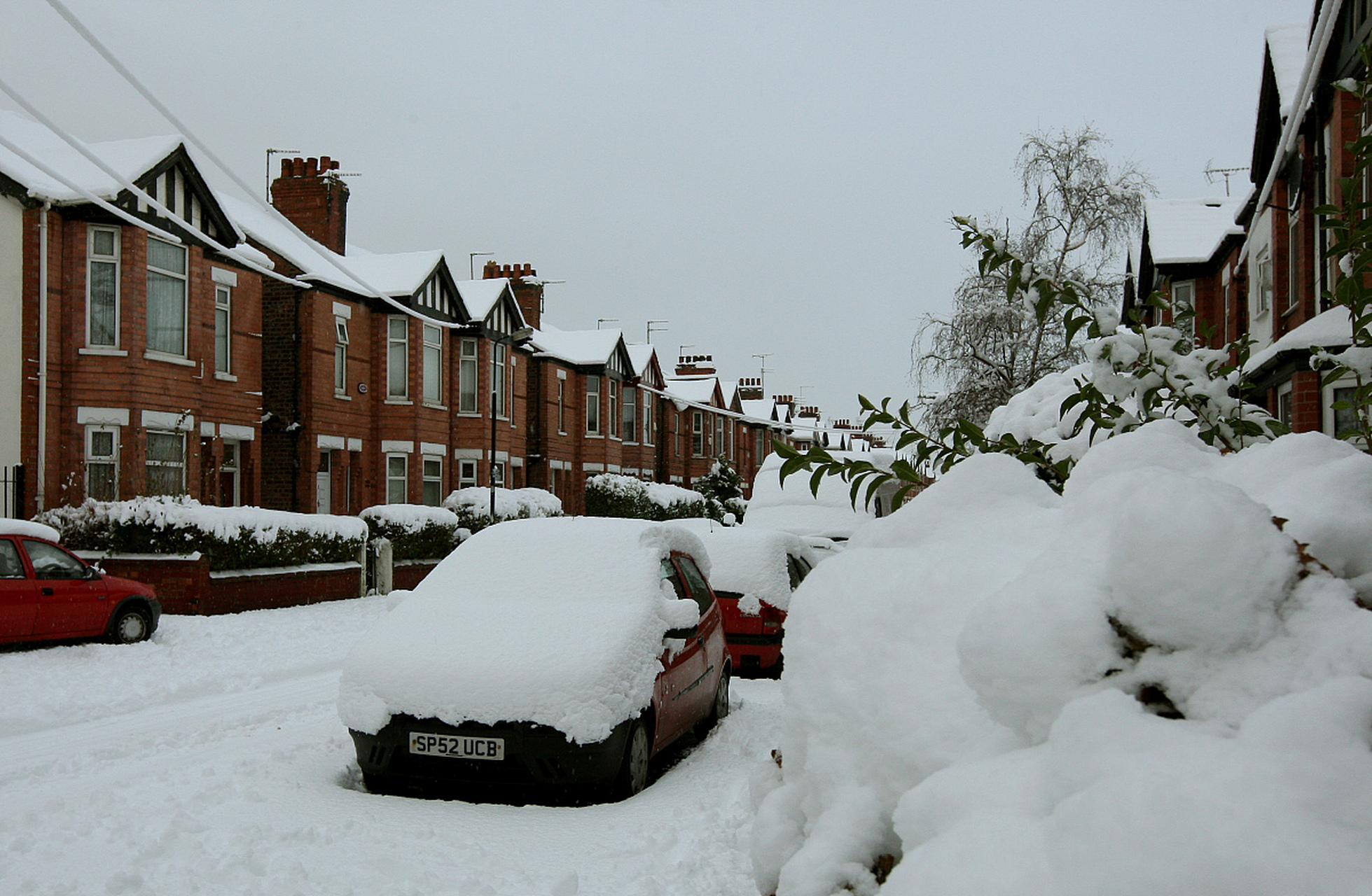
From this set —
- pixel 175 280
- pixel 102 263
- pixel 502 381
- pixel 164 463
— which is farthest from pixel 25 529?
pixel 502 381

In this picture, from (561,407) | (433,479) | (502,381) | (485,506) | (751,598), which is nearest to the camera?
(751,598)

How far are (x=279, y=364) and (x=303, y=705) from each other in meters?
17.6

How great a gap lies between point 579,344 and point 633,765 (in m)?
37.1

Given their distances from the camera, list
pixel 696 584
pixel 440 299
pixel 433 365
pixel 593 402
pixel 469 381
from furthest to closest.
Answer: pixel 593 402 < pixel 469 381 < pixel 440 299 < pixel 433 365 < pixel 696 584

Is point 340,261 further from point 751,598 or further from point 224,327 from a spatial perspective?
point 751,598

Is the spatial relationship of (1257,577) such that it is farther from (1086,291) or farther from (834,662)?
(1086,291)

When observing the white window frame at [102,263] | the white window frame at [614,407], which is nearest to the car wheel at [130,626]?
the white window frame at [102,263]

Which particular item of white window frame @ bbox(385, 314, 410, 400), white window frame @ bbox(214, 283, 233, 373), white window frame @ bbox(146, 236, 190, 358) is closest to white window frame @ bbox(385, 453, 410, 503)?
white window frame @ bbox(385, 314, 410, 400)

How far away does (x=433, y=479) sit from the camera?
29.5 meters

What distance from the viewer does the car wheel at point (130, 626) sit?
40.1 ft

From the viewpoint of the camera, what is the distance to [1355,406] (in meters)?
2.53

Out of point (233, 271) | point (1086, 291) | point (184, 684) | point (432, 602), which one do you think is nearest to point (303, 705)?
point (184, 684)

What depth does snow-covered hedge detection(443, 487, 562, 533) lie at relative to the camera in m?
25.7

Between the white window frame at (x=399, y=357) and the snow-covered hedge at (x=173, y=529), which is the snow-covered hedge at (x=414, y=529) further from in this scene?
the white window frame at (x=399, y=357)
